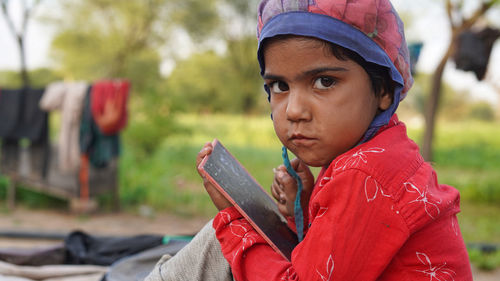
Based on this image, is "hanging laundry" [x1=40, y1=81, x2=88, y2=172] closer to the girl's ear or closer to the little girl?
the little girl

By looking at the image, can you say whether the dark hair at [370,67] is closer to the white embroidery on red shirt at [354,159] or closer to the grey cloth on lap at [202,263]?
the white embroidery on red shirt at [354,159]

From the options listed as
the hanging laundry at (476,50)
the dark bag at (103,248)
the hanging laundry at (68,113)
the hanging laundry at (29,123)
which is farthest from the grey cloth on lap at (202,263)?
the hanging laundry at (29,123)

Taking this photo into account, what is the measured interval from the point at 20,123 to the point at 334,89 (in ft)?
18.6

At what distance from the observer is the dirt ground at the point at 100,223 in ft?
16.9

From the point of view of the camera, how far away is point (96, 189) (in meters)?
5.80

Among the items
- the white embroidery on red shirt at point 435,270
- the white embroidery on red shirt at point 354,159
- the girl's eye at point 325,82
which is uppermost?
the girl's eye at point 325,82

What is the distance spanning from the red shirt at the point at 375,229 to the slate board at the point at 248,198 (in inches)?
3.5

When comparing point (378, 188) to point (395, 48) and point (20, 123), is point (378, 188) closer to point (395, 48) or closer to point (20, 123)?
point (395, 48)

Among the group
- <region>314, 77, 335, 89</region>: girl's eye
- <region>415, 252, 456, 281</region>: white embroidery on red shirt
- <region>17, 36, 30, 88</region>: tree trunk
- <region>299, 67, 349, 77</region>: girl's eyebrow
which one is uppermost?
<region>17, 36, 30, 88</region>: tree trunk

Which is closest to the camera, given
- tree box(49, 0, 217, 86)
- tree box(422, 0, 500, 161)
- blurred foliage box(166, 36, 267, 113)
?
tree box(422, 0, 500, 161)

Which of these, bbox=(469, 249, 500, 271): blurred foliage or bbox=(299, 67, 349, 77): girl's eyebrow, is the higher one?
bbox=(299, 67, 349, 77): girl's eyebrow

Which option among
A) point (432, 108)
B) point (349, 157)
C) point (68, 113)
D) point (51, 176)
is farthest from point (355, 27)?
point (432, 108)

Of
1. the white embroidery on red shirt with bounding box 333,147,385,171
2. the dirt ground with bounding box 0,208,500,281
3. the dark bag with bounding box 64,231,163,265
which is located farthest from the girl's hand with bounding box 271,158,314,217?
the dirt ground with bounding box 0,208,500,281

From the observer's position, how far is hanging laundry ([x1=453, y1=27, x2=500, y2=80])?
16.0 ft
